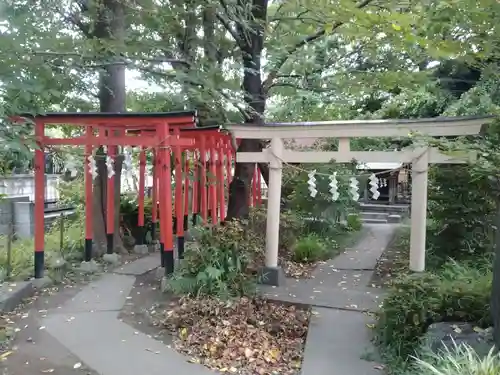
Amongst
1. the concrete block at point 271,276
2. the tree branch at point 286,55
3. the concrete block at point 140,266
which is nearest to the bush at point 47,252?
the concrete block at point 140,266

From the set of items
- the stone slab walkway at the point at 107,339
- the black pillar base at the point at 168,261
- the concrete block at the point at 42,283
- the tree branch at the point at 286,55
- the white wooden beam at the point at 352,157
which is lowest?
the stone slab walkway at the point at 107,339

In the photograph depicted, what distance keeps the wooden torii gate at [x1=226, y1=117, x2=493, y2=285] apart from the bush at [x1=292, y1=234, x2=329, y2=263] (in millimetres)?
1891

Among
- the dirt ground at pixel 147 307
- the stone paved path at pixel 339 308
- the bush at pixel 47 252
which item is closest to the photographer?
the stone paved path at pixel 339 308

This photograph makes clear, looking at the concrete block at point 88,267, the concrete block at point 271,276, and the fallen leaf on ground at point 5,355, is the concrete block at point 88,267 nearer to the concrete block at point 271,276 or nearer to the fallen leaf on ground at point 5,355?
the concrete block at point 271,276

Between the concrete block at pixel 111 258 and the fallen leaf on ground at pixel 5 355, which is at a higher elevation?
the concrete block at pixel 111 258

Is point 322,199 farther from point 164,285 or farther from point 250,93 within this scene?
point 164,285

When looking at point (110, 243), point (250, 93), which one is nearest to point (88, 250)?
point (110, 243)

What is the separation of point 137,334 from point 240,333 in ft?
4.00

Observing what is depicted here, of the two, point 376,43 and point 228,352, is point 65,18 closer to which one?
point 376,43

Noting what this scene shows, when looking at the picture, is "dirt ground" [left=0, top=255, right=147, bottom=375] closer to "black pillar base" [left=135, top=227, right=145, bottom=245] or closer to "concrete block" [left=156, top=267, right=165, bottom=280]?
"concrete block" [left=156, top=267, right=165, bottom=280]

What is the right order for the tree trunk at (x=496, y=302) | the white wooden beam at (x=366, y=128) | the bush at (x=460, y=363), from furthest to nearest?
1. the white wooden beam at (x=366, y=128)
2. the tree trunk at (x=496, y=302)
3. the bush at (x=460, y=363)

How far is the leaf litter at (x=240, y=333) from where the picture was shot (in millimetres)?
4770

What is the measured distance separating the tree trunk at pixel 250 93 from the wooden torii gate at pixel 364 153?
75 cm

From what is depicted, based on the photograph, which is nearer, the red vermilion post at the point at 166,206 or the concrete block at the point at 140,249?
the red vermilion post at the point at 166,206
